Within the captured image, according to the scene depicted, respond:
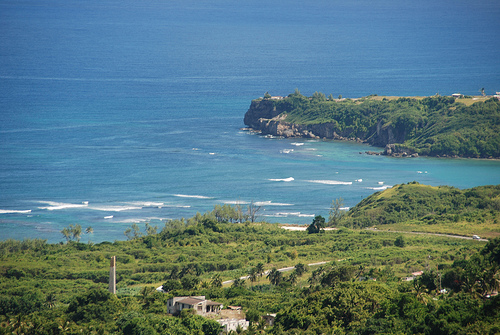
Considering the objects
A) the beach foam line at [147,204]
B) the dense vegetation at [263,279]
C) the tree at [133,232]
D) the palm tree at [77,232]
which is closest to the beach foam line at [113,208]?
the beach foam line at [147,204]

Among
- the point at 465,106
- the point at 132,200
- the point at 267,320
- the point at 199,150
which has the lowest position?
the point at 267,320

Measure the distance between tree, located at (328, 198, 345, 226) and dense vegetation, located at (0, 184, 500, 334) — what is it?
2.94 meters

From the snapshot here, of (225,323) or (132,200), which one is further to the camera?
(132,200)

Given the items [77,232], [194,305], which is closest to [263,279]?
[194,305]

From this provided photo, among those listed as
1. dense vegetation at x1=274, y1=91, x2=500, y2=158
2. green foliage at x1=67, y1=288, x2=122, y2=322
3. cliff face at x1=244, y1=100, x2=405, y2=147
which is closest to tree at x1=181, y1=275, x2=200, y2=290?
green foliage at x1=67, y1=288, x2=122, y2=322

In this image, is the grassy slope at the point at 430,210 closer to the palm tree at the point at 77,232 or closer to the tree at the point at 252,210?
the tree at the point at 252,210

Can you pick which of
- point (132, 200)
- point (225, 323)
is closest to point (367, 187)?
point (132, 200)

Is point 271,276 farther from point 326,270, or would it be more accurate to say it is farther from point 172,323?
point 172,323

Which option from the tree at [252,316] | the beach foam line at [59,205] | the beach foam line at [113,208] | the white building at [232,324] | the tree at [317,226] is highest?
the beach foam line at [59,205]

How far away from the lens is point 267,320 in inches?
1978

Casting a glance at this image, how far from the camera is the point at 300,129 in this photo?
160000mm

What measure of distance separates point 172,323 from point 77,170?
80395 mm

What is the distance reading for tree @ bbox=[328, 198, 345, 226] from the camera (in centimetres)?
9194

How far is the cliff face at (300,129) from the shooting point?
151000mm
